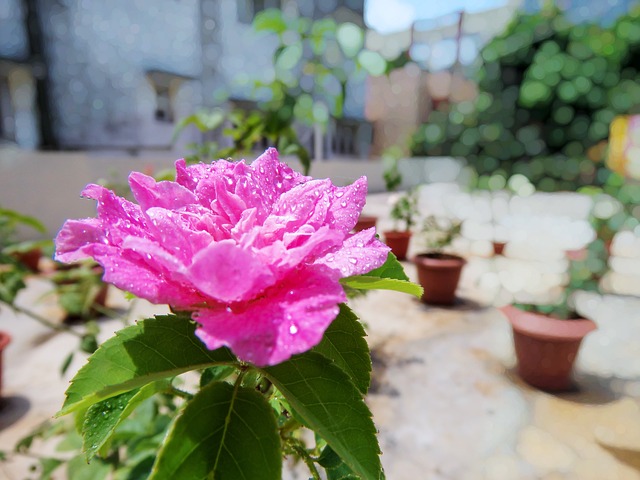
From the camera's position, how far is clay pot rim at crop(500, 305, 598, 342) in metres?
2.21

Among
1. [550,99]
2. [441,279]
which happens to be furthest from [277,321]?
[550,99]

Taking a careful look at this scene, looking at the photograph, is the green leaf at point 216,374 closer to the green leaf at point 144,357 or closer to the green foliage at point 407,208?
the green leaf at point 144,357

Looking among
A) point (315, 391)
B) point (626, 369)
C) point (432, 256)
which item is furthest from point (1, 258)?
point (432, 256)

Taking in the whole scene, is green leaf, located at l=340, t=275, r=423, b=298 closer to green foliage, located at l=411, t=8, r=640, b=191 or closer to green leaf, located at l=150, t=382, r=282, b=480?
green leaf, located at l=150, t=382, r=282, b=480

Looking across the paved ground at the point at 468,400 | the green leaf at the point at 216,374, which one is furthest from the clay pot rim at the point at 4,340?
the green leaf at the point at 216,374

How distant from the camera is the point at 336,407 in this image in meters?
0.29

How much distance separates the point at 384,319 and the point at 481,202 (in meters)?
6.88

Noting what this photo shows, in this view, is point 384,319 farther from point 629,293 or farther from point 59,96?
point 59,96

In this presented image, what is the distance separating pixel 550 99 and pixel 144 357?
11.9 m

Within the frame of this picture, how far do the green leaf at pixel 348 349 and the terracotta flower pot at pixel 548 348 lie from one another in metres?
2.25

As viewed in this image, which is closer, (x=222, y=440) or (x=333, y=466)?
(x=222, y=440)

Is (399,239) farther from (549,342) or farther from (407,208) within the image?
(549,342)

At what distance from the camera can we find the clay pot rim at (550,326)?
2213 millimetres

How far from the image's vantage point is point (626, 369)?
8.14 feet
